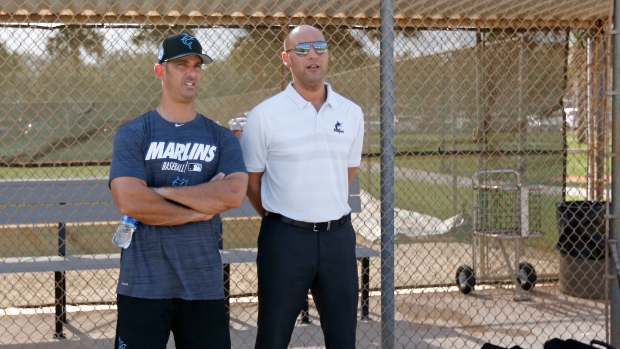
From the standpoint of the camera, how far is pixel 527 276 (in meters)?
7.49

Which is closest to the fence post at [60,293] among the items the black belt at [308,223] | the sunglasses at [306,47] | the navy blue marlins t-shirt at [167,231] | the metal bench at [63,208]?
the metal bench at [63,208]

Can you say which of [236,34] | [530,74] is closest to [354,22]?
[236,34]

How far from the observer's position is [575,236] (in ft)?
23.2

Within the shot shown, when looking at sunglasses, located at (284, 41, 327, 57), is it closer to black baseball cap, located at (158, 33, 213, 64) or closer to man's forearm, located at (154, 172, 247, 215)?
black baseball cap, located at (158, 33, 213, 64)

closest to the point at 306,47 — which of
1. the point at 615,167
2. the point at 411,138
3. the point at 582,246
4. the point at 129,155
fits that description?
the point at 129,155

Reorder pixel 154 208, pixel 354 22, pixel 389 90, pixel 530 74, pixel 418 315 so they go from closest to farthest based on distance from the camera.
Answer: pixel 154 208 < pixel 389 90 < pixel 418 315 < pixel 354 22 < pixel 530 74

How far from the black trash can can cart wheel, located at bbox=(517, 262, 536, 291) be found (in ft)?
1.08

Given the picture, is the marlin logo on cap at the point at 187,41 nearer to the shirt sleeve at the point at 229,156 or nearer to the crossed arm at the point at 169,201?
the shirt sleeve at the point at 229,156

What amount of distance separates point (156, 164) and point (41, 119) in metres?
4.32

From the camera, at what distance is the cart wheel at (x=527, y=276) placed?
748cm

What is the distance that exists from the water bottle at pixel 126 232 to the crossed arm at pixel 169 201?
6cm

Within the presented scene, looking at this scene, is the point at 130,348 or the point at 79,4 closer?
the point at 130,348

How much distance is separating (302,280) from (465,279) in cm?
423

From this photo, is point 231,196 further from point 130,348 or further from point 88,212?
point 88,212
